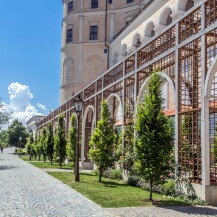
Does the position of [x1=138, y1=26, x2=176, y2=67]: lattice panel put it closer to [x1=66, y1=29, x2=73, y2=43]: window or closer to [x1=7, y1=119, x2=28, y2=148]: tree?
[x1=66, y1=29, x2=73, y2=43]: window

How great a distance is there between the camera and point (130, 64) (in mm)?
19562

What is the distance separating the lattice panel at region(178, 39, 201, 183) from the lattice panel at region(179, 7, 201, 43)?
1.24 ft

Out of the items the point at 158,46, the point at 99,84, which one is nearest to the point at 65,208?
the point at 158,46

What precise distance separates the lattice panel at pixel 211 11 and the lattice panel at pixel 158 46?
229cm

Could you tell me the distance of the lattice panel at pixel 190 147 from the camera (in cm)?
1244

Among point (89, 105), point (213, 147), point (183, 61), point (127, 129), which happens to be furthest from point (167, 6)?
point (213, 147)

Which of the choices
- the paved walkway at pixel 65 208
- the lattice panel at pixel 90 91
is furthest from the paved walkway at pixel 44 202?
the lattice panel at pixel 90 91

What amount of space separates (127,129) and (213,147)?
564 centimetres

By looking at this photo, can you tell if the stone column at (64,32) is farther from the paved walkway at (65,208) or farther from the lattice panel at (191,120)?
the paved walkway at (65,208)

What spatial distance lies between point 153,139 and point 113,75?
1085 centimetres

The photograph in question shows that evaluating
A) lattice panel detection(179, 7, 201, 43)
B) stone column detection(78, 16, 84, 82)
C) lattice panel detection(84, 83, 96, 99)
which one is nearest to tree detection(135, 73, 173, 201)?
lattice panel detection(179, 7, 201, 43)

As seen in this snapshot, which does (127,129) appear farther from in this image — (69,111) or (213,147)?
(69,111)

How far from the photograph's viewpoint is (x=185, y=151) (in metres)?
13.0

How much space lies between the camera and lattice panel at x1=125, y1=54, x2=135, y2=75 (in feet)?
62.5
